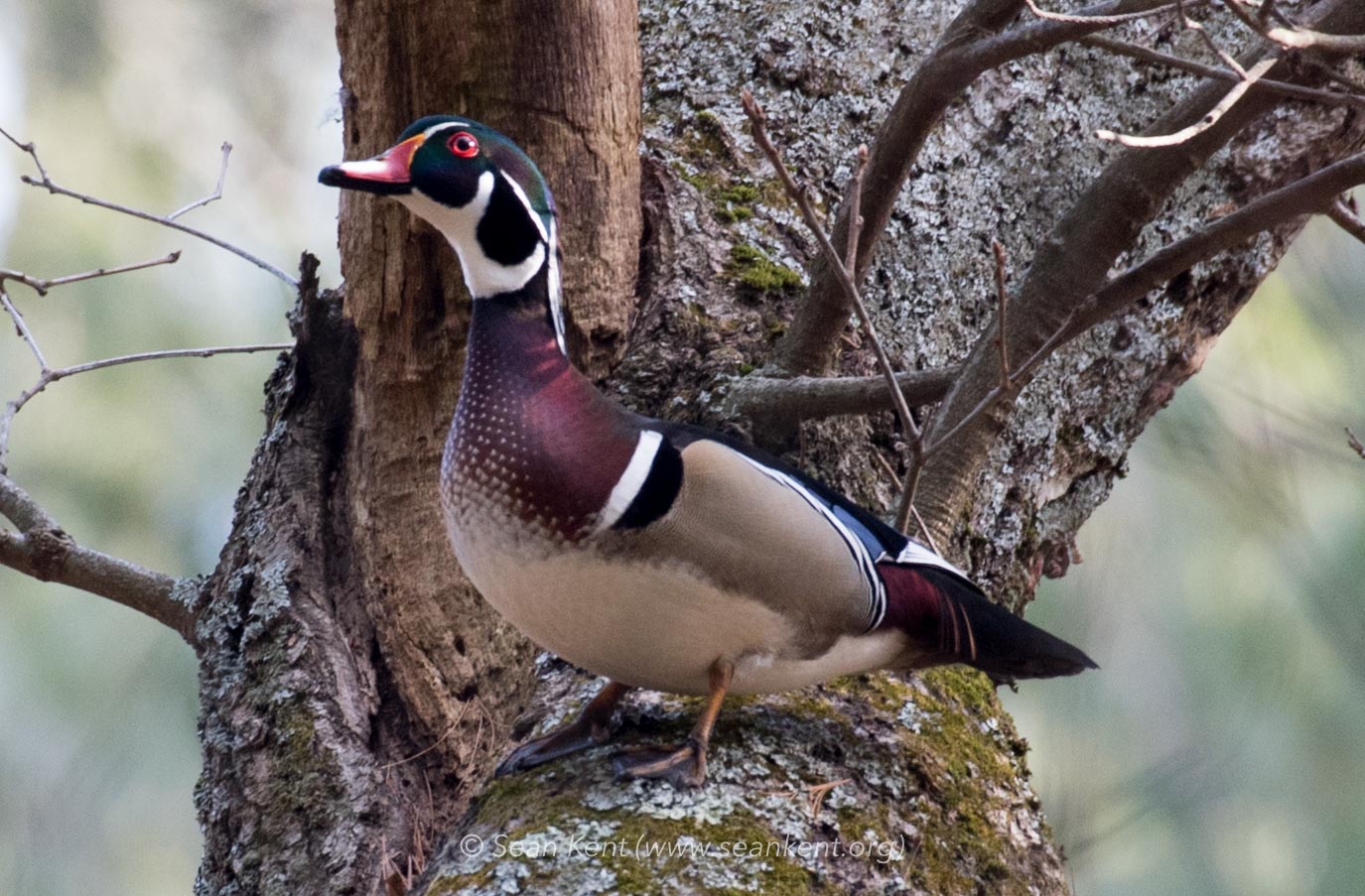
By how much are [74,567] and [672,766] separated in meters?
1.36

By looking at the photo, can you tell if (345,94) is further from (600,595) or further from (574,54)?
(600,595)

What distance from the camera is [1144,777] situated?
4.39 m

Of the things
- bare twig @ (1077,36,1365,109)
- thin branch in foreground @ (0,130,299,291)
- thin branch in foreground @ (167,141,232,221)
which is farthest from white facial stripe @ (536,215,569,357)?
thin branch in foreground @ (167,141,232,221)

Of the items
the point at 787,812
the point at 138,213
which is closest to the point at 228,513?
the point at 138,213

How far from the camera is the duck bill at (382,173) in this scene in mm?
1647

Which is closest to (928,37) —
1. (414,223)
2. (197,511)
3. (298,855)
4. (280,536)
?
(414,223)

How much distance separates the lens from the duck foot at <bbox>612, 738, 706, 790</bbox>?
161cm

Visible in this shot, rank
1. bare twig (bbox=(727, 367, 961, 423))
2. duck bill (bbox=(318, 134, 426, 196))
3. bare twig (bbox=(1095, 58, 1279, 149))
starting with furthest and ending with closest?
bare twig (bbox=(727, 367, 961, 423)) → duck bill (bbox=(318, 134, 426, 196)) → bare twig (bbox=(1095, 58, 1279, 149))

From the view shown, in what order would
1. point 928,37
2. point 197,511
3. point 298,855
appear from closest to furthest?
point 298,855, point 928,37, point 197,511

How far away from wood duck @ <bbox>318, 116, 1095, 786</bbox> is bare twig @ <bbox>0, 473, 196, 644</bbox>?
0.94 meters

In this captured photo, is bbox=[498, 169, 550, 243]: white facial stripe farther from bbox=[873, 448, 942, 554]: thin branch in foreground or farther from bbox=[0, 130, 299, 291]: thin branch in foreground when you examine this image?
bbox=[0, 130, 299, 291]: thin branch in foreground

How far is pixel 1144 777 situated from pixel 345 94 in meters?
3.46

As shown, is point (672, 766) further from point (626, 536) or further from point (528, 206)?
point (528, 206)

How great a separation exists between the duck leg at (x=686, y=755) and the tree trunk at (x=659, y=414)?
2 cm
